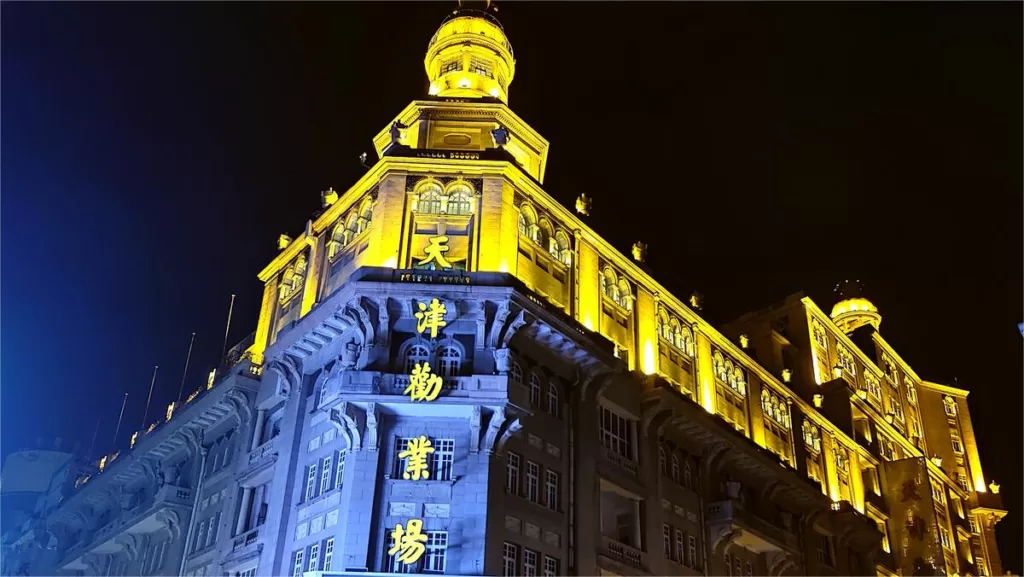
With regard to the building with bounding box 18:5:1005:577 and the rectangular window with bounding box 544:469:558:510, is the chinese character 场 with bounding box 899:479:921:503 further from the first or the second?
the rectangular window with bounding box 544:469:558:510

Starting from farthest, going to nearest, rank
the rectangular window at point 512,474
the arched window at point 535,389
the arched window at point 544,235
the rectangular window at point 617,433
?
the arched window at point 544,235 < the rectangular window at point 617,433 < the arched window at point 535,389 < the rectangular window at point 512,474

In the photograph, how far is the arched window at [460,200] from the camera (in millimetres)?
36656

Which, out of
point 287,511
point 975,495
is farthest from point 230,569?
point 975,495

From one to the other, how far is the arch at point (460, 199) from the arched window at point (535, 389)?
7.60m

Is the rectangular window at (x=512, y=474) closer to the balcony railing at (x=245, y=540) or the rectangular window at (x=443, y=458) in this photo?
the rectangular window at (x=443, y=458)

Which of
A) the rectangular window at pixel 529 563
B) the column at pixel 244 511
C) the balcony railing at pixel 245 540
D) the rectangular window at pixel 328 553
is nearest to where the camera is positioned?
the rectangular window at pixel 328 553

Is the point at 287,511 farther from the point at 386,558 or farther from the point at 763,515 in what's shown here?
the point at 763,515

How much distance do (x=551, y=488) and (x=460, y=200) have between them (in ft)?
41.8

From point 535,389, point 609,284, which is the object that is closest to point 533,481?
point 535,389

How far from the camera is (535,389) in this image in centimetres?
3453

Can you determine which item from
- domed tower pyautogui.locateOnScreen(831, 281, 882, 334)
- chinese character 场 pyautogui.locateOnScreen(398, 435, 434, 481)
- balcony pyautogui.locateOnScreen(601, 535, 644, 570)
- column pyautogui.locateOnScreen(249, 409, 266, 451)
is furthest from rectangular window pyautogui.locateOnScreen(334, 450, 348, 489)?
domed tower pyautogui.locateOnScreen(831, 281, 882, 334)

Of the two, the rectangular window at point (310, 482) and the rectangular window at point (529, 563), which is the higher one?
the rectangular window at point (310, 482)

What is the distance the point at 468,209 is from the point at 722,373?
1959 centimetres

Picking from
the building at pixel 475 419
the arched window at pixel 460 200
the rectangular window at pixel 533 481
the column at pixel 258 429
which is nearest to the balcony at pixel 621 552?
the building at pixel 475 419
